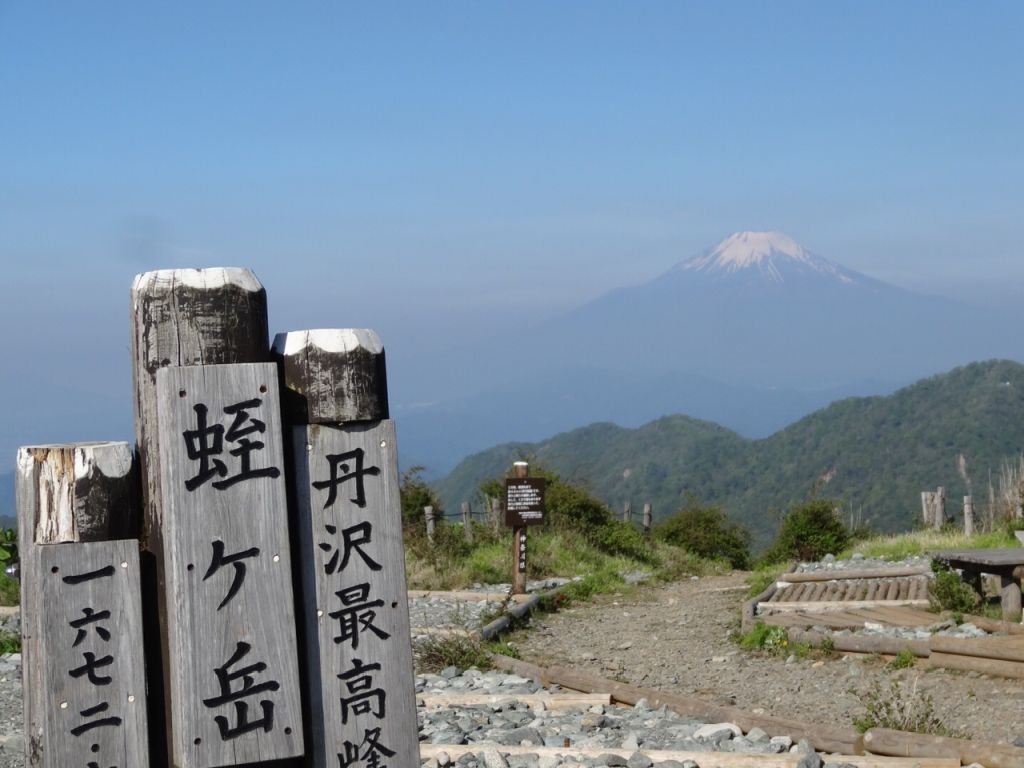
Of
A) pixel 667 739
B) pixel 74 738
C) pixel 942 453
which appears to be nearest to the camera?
pixel 74 738

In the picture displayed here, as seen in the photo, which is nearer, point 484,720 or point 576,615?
point 484,720

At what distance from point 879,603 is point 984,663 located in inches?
126

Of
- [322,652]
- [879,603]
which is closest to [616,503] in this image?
[879,603]

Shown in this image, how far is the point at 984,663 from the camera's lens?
8.80 metres

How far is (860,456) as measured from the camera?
6419 centimetres

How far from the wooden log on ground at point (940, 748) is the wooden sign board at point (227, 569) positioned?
396 centimetres

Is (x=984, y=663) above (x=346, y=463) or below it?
below

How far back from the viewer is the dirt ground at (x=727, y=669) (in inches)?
312

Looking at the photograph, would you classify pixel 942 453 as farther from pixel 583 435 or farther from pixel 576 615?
pixel 576 615

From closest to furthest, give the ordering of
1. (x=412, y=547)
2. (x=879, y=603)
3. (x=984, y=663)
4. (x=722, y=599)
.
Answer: (x=984, y=663) → (x=879, y=603) → (x=722, y=599) → (x=412, y=547)

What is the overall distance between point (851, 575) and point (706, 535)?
25.1 feet

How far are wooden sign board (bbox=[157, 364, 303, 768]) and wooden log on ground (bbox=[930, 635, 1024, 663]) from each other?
7002 millimetres

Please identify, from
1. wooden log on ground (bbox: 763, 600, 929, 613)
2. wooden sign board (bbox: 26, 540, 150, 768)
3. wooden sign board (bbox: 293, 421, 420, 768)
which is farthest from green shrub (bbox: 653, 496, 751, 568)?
wooden sign board (bbox: 26, 540, 150, 768)

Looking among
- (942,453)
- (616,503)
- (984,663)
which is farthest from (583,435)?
(984,663)
